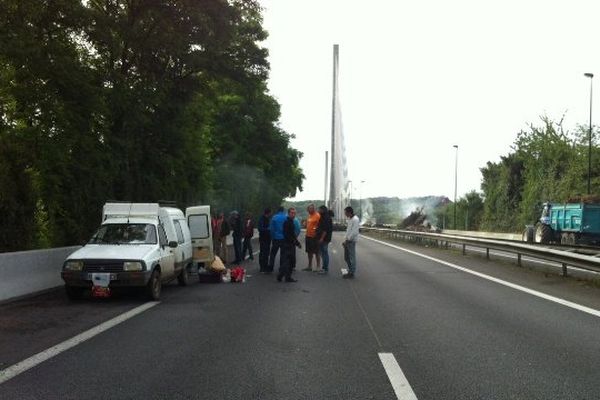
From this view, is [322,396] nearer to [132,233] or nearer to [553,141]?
[132,233]

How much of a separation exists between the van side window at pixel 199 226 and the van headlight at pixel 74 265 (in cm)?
590

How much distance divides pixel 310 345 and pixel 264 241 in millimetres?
10654

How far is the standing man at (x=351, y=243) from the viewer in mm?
15453

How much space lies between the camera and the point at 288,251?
14609 mm

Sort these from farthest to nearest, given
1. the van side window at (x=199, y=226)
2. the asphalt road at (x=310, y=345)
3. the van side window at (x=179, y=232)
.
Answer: the van side window at (x=199, y=226), the van side window at (x=179, y=232), the asphalt road at (x=310, y=345)

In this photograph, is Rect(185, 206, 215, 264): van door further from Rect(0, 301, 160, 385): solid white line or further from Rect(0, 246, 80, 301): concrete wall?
Rect(0, 301, 160, 385): solid white line

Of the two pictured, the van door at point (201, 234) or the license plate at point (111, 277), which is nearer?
the license plate at point (111, 277)

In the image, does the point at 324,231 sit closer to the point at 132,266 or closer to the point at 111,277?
the point at 132,266

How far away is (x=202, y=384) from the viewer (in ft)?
17.8

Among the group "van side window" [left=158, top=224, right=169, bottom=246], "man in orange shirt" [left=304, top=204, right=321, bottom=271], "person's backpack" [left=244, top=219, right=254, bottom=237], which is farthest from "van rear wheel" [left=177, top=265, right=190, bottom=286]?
"person's backpack" [left=244, top=219, right=254, bottom=237]

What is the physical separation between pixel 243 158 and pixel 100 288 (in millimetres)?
34012

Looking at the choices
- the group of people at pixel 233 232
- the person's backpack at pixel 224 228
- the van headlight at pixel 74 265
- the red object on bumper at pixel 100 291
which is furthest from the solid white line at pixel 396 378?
the group of people at pixel 233 232

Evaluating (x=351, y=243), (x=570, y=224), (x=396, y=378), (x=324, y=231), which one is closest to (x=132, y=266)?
(x=396, y=378)

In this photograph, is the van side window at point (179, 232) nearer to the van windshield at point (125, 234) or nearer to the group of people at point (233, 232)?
the van windshield at point (125, 234)
